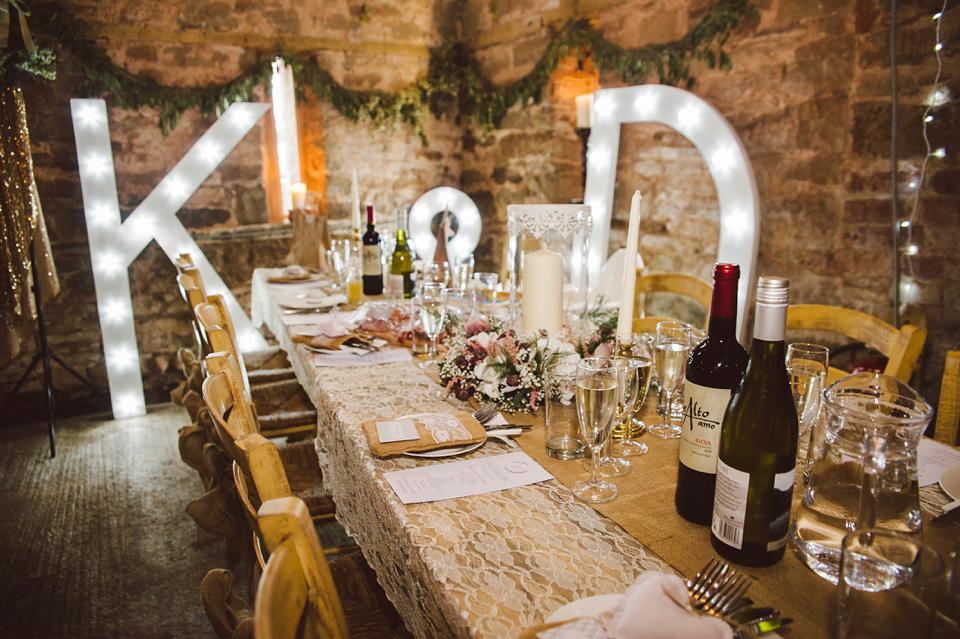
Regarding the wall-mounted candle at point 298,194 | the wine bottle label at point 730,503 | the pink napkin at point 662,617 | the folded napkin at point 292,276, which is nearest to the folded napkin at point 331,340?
the folded napkin at point 292,276

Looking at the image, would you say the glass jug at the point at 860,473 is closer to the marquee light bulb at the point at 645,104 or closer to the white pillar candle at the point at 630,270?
the white pillar candle at the point at 630,270

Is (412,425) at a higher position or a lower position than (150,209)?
lower

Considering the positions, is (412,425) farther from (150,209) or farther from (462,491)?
(150,209)

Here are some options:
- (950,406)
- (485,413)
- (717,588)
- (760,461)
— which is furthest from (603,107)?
(717,588)

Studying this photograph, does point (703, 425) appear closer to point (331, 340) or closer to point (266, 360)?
point (331, 340)

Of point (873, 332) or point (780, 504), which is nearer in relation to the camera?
point (780, 504)

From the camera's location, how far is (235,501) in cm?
164

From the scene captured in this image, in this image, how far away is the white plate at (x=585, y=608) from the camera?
69 centimetres

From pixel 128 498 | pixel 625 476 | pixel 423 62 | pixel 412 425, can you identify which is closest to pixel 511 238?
pixel 412 425

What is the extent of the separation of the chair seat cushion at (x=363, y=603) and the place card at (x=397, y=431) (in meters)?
0.31

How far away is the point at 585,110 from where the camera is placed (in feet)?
12.5

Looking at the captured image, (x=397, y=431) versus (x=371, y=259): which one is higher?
(x=371, y=259)

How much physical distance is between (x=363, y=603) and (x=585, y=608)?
676 millimetres

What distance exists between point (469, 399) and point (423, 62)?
3712mm
